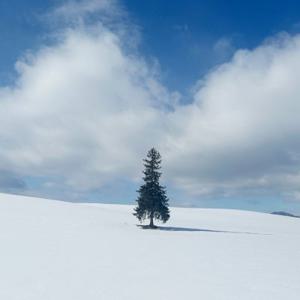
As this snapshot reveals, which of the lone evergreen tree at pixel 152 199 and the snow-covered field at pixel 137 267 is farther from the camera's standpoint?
the lone evergreen tree at pixel 152 199

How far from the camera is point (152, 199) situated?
46.9 metres

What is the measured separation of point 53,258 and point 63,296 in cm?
782

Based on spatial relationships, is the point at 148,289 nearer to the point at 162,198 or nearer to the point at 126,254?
the point at 126,254

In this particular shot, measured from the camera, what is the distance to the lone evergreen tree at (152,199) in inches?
1833

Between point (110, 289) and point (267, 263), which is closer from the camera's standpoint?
point (110, 289)

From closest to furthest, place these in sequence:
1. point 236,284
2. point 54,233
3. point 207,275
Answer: point 236,284, point 207,275, point 54,233

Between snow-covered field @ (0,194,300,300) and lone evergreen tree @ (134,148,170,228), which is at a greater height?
lone evergreen tree @ (134,148,170,228)

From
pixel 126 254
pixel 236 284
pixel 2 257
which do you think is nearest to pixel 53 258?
pixel 2 257

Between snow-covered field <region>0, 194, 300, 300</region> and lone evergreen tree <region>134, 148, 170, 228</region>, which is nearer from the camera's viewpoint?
snow-covered field <region>0, 194, 300, 300</region>

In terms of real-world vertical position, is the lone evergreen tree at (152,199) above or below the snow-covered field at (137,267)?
above

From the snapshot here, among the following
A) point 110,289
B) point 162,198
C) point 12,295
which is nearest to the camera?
point 12,295

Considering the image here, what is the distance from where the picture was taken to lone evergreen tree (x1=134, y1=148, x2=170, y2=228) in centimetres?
4656

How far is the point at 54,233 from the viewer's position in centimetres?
3350

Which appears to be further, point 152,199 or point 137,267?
point 152,199
